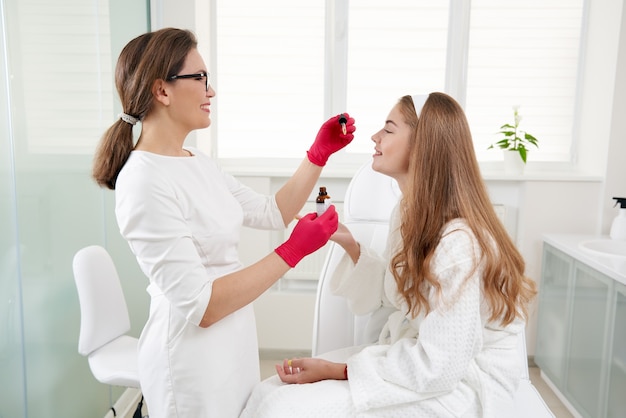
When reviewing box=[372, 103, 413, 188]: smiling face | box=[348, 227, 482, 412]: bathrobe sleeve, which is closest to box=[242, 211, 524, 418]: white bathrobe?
box=[348, 227, 482, 412]: bathrobe sleeve

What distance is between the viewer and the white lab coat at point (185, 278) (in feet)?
3.55

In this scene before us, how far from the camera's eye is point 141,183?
1.09m

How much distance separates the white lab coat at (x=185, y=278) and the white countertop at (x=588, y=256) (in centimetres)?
139

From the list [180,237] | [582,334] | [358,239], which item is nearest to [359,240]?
[358,239]

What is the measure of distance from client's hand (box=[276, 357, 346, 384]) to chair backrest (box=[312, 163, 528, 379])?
308mm

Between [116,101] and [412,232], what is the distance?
1358 millimetres

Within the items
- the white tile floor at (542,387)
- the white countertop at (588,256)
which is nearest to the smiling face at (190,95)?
the white countertop at (588,256)

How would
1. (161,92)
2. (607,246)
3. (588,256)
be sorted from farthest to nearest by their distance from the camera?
(607,246) < (588,256) < (161,92)

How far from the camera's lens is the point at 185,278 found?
3.54 ft

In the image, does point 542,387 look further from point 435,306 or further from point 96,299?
point 96,299

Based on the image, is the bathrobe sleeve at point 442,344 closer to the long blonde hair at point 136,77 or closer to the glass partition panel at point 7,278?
the long blonde hair at point 136,77

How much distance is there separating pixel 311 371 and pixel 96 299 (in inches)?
27.6

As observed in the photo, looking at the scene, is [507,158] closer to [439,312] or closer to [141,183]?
[439,312]

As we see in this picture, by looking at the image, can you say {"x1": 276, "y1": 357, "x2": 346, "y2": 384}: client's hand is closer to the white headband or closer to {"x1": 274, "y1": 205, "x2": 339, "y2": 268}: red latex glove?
{"x1": 274, "y1": 205, "x2": 339, "y2": 268}: red latex glove
